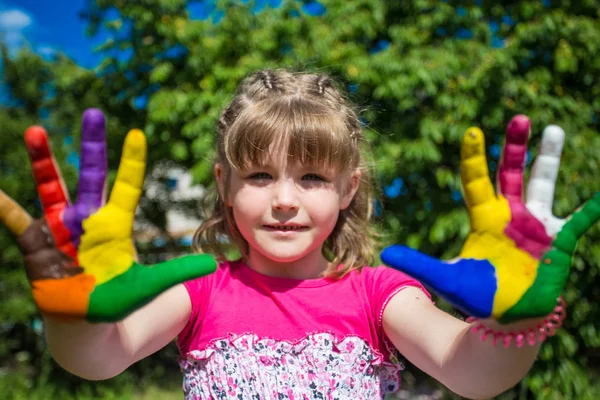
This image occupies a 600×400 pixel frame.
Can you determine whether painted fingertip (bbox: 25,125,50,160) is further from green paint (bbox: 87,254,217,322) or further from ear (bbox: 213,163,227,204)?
ear (bbox: 213,163,227,204)

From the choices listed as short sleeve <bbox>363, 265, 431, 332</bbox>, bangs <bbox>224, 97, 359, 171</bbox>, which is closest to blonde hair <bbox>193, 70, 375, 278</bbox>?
bangs <bbox>224, 97, 359, 171</bbox>

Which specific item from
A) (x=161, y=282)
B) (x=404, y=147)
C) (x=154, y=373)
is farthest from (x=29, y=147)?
(x=154, y=373)

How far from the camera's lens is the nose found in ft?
4.61

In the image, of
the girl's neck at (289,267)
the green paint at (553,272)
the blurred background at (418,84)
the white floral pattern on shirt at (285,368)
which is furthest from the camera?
the blurred background at (418,84)

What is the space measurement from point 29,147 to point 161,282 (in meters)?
0.34

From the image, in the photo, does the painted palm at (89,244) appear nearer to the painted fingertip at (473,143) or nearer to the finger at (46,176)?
the finger at (46,176)

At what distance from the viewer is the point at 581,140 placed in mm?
3131

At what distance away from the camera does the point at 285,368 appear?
1.42 metres

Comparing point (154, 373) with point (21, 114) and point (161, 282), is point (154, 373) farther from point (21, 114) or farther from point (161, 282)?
point (161, 282)

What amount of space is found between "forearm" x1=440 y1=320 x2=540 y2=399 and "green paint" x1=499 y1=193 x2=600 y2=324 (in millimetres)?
31

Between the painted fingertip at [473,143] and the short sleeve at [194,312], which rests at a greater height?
the painted fingertip at [473,143]

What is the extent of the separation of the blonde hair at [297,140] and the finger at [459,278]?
1.43 feet

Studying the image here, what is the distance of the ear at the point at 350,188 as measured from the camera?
1.64 metres

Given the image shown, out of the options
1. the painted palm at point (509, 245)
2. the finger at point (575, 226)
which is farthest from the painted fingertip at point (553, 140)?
the finger at point (575, 226)
